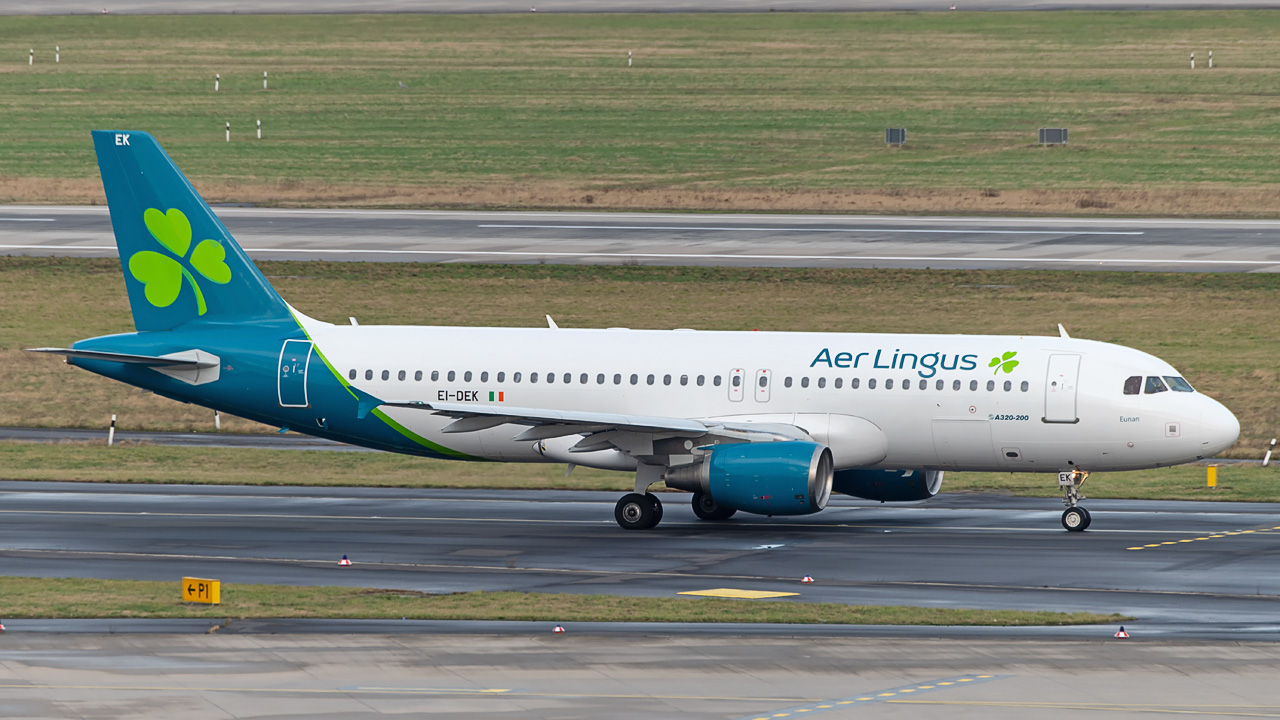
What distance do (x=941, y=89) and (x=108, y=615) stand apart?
98.1 meters

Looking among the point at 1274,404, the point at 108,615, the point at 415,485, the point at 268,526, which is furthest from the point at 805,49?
the point at 108,615

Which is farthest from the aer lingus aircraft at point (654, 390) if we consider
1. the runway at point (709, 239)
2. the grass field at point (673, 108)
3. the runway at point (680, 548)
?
the grass field at point (673, 108)

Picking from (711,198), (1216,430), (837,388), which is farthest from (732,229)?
(1216,430)

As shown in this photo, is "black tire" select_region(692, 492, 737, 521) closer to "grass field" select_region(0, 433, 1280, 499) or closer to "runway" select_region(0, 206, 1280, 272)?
"grass field" select_region(0, 433, 1280, 499)

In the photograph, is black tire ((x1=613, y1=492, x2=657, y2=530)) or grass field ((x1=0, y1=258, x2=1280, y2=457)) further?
grass field ((x1=0, y1=258, x2=1280, y2=457))

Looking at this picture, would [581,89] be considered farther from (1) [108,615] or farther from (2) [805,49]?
(1) [108,615]

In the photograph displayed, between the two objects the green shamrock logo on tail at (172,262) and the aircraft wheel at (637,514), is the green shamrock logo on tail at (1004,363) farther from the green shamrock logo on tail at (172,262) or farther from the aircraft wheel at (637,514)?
the green shamrock logo on tail at (172,262)

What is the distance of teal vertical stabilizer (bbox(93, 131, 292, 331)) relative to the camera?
43781 millimetres

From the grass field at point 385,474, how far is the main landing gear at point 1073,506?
6047 millimetres

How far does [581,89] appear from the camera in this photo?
124 metres

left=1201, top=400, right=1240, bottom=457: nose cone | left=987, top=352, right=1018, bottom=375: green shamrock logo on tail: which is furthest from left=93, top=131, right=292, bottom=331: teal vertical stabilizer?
left=1201, top=400, right=1240, bottom=457: nose cone

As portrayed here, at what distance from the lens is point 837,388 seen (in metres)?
40.4

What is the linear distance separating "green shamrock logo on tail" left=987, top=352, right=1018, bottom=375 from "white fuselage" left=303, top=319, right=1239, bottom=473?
0.16 feet

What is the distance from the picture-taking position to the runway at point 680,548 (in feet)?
106
